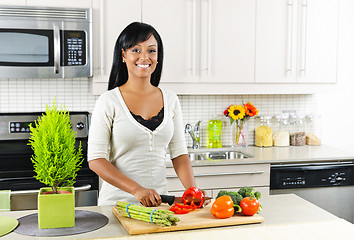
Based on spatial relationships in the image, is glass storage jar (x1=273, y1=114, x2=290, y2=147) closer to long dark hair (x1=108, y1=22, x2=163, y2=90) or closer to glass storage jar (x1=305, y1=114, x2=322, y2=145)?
glass storage jar (x1=305, y1=114, x2=322, y2=145)

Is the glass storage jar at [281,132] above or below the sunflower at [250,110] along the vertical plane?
below

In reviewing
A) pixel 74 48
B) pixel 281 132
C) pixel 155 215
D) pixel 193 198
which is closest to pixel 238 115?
pixel 281 132

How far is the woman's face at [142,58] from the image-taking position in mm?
1983

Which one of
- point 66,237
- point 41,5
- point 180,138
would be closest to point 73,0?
point 41,5

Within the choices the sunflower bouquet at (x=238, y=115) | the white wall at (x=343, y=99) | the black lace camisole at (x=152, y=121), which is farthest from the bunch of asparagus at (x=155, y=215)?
the white wall at (x=343, y=99)

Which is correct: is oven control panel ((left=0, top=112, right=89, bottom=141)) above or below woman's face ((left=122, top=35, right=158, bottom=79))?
below

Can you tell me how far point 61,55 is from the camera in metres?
2.96

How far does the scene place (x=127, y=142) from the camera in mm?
1979

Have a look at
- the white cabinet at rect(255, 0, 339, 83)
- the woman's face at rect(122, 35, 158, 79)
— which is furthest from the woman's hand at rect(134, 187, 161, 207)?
the white cabinet at rect(255, 0, 339, 83)

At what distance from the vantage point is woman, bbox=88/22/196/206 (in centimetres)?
194

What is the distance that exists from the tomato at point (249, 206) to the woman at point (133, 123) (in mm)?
416

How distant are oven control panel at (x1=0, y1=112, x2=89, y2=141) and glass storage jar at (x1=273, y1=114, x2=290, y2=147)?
5.17 feet

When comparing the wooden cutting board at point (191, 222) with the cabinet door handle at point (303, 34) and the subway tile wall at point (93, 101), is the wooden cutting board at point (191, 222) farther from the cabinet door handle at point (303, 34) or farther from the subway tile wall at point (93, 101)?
the cabinet door handle at point (303, 34)

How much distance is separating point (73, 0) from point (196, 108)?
1.30m
